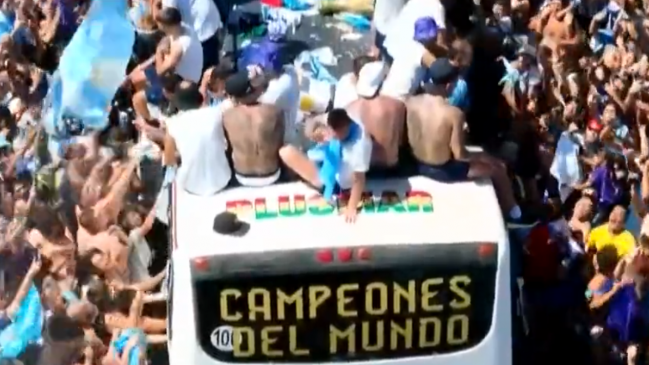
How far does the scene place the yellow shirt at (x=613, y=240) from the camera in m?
8.68

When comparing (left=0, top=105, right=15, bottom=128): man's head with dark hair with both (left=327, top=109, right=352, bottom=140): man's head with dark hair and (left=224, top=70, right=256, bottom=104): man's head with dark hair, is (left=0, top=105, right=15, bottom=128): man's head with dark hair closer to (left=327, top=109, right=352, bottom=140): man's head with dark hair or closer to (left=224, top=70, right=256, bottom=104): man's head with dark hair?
(left=224, top=70, right=256, bottom=104): man's head with dark hair

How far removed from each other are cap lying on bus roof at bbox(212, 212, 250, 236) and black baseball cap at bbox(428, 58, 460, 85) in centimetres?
145

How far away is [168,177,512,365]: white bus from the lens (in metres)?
6.53

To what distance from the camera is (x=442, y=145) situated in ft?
23.4

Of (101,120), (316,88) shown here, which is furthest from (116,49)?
(316,88)

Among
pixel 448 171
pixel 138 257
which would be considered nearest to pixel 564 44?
pixel 138 257

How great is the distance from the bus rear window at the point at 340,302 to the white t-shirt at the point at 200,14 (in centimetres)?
358

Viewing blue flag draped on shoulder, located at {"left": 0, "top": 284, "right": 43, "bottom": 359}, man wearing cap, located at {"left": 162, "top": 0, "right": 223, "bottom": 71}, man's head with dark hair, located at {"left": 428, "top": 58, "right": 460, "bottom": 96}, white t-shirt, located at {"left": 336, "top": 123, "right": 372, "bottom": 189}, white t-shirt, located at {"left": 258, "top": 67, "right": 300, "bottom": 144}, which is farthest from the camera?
man wearing cap, located at {"left": 162, "top": 0, "right": 223, "bottom": 71}

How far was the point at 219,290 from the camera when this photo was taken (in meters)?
6.52

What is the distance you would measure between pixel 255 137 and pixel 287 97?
0.87m

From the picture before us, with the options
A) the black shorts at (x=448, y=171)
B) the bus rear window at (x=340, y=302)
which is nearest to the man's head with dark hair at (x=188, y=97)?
the black shorts at (x=448, y=171)

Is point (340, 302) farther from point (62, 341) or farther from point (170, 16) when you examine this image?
point (170, 16)

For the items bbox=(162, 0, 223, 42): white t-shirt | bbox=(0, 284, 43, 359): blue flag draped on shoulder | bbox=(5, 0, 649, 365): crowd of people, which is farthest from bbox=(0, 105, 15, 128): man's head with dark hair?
bbox=(0, 284, 43, 359): blue flag draped on shoulder

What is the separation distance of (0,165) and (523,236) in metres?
3.86
